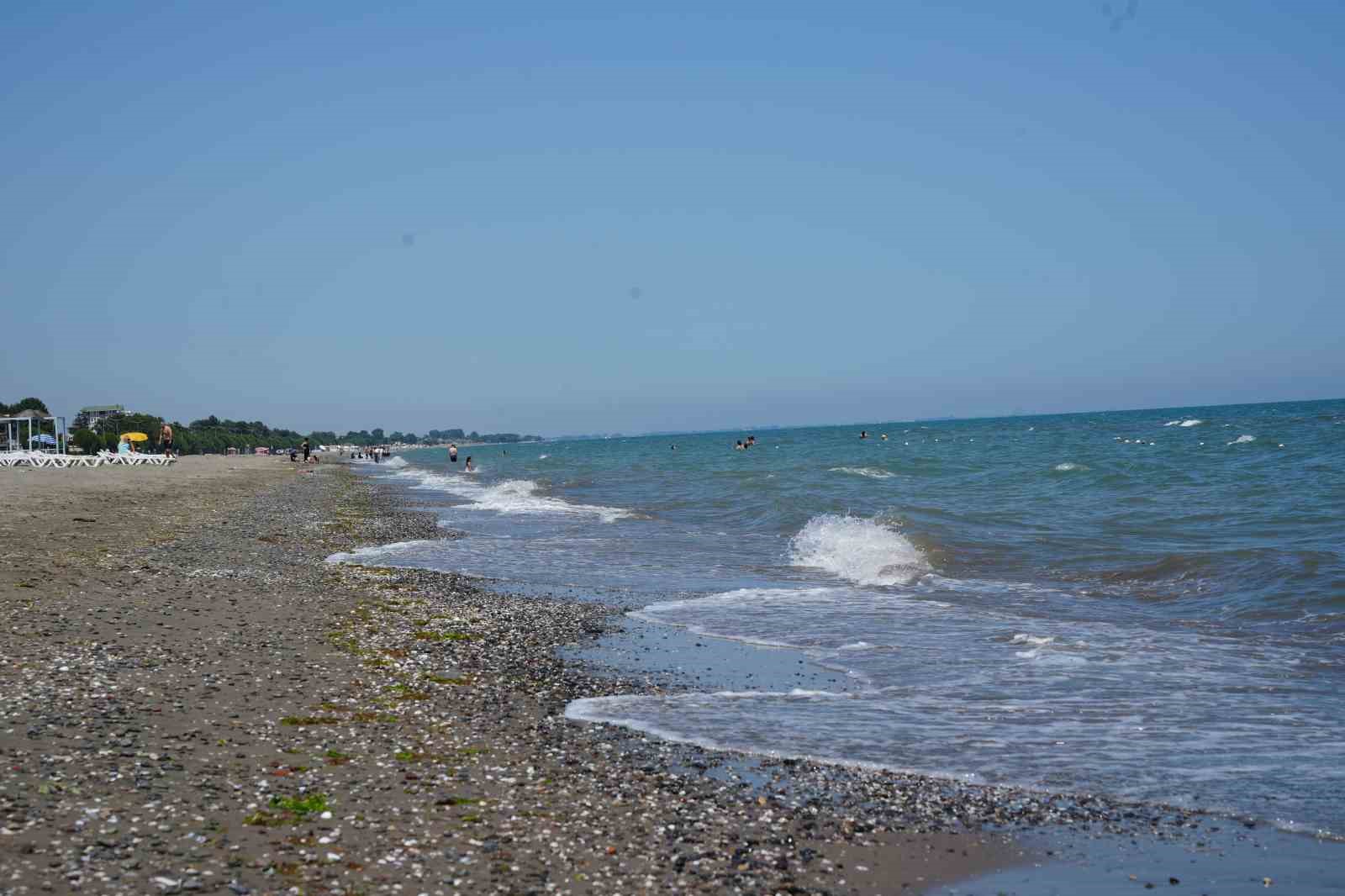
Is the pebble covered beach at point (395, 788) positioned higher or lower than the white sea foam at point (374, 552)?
higher

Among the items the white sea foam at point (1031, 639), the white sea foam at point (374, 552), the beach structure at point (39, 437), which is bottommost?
the white sea foam at point (1031, 639)

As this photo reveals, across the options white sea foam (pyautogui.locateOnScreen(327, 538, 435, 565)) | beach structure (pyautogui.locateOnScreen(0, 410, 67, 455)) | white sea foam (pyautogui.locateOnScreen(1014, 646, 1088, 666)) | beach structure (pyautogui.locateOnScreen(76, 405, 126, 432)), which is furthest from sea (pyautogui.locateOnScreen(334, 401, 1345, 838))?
beach structure (pyautogui.locateOnScreen(76, 405, 126, 432))

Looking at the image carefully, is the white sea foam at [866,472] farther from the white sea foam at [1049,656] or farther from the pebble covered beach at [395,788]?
the pebble covered beach at [395,788]

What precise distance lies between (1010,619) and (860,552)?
7591mm

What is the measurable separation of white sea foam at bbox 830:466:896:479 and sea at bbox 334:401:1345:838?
1355 cm

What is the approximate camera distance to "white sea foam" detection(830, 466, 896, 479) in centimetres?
5225

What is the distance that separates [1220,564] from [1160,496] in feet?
49.8

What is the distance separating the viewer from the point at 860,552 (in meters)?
22.0

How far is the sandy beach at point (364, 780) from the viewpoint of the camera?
5.39m

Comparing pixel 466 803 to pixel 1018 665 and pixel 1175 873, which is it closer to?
pixel 1175 873

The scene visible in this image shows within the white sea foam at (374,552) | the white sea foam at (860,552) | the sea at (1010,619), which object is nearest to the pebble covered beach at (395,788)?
the sea at (1010,619)

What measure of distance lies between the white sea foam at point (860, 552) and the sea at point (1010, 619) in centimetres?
11

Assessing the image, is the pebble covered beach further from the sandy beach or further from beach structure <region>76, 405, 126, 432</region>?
beach structure <region>76, 405, 126, 432</region>

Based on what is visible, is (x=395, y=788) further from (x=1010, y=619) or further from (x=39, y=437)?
(x=39, y=437)
